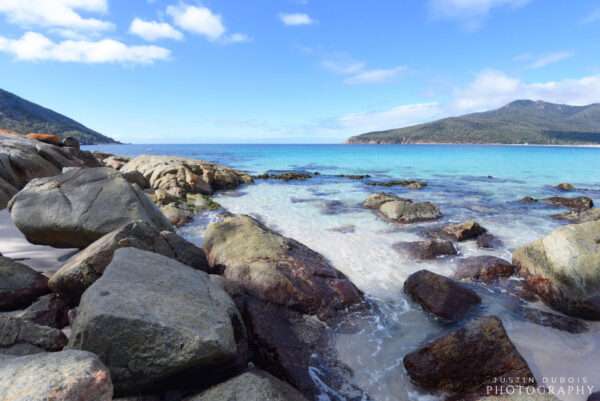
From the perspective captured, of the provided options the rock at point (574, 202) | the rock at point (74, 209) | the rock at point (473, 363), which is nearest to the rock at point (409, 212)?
the rock at point (574, 202)

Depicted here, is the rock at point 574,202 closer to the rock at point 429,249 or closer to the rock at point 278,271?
the rock at point 429,249

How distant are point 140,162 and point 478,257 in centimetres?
2558

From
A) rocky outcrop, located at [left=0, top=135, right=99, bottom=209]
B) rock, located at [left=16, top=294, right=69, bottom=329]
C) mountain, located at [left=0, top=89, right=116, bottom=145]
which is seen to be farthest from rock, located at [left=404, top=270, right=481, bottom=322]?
mountain, located at [left=0, top=89, right=116, bottom=145]

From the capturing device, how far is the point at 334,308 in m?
6.57

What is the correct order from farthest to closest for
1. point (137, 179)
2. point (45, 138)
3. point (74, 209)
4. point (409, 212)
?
point (45, 138), point (137, 179), point (409, 212), point (74, 209)

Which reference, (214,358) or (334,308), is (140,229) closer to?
(214,358)

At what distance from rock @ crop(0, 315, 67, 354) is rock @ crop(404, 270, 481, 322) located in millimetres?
6265

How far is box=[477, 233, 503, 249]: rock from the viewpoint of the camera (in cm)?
1088

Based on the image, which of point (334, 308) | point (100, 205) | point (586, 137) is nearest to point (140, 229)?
point (100, 205)

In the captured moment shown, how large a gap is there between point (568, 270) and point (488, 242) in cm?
434

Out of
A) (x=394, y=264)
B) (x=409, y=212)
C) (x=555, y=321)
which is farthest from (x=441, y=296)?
(x=409, y=212)

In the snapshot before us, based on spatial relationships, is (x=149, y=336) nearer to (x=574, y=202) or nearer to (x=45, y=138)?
(x=45, y=138)

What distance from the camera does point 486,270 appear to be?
8.55 m

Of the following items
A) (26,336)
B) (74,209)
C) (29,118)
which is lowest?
(26,336)
